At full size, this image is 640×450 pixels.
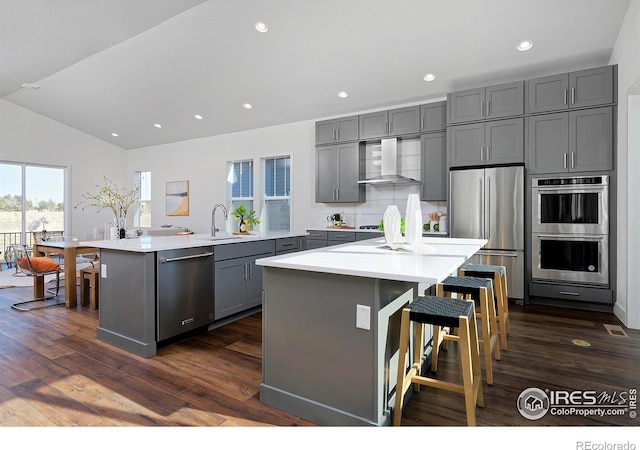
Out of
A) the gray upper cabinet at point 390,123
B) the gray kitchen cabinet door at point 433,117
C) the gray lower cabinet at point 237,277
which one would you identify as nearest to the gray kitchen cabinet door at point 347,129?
the gray upper cabinet at point 390,123

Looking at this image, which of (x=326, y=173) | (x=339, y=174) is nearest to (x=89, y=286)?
(x=326, y=173)

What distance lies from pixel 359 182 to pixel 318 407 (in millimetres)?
4052

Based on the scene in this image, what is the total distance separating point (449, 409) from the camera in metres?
2.00

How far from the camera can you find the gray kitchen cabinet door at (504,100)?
13.8ft

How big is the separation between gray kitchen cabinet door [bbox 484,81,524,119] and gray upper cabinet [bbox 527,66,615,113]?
0.32 feet

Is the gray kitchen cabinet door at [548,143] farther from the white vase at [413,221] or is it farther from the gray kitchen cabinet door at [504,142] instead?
the white vase at [413,221]

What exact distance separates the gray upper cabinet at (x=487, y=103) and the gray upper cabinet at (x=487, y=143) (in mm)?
94

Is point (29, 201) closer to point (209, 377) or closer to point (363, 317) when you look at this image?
point (209, 377)

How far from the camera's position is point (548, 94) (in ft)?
13.3

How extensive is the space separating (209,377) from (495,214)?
12.0 ft

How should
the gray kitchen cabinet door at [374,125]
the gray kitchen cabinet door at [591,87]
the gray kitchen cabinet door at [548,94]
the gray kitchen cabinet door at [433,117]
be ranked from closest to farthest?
the gray kitchen cabinet door at [591,87] → the gray kitchen cabinet door at [548,94] → the gray kitchen cabinet door at [433,117] → the gray kitchen cabinet door at [374,125]

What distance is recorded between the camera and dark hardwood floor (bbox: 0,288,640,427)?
6.27 feet

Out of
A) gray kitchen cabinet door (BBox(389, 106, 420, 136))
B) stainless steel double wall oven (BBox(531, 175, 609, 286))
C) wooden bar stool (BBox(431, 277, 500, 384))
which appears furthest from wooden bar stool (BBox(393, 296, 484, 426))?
gray kitchen cabinet door (BBox(389, 106, 420, 136))
